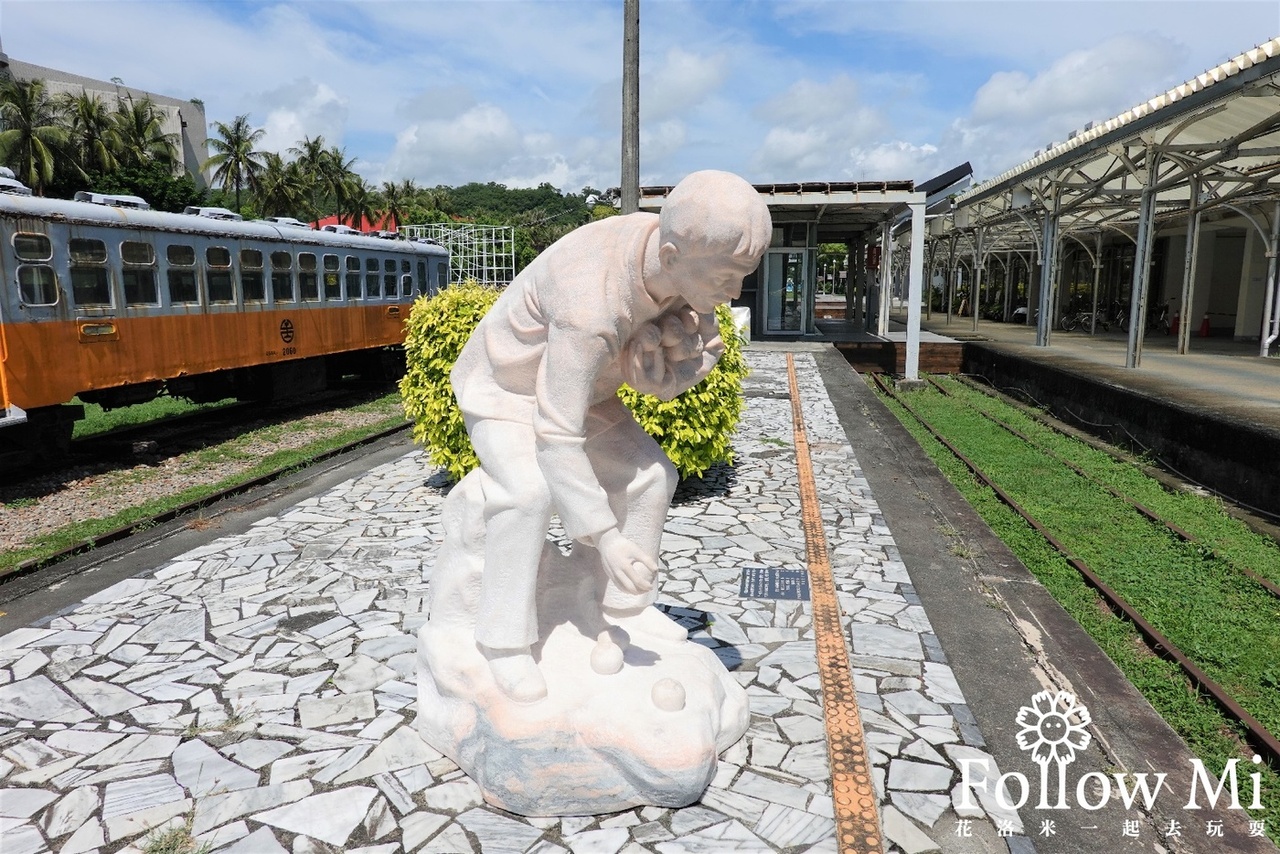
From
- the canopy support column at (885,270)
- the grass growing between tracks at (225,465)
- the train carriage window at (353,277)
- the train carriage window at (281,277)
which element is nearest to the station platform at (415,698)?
the grass growing between tracks at (225,465)

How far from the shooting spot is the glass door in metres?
19.2

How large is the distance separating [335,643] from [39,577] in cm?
252

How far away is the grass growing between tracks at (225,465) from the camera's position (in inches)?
239

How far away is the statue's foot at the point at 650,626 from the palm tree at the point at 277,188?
139ft

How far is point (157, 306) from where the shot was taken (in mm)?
9156

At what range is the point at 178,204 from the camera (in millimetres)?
33438

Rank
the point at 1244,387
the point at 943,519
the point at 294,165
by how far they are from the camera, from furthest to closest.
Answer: the point at 294,165 → the point at 1244,387 → the point at 943,519

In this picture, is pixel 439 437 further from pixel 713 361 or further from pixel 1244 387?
pixel 1244 387

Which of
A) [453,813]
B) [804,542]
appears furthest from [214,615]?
[804,542]

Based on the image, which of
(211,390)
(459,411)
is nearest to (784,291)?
(211,390)

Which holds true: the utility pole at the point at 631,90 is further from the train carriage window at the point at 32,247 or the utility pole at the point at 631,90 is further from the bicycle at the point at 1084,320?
the bicycle at the point at 1084,320

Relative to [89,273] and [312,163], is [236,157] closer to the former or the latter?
[312,163]

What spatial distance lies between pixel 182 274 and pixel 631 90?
5.68 metres

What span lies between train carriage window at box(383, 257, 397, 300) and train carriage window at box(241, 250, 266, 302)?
364 cm
